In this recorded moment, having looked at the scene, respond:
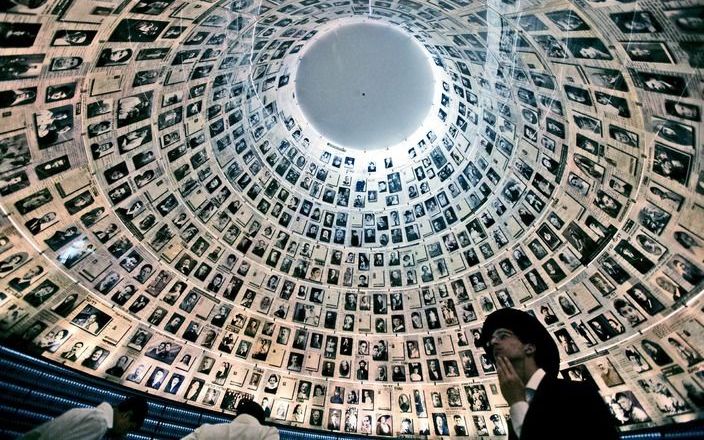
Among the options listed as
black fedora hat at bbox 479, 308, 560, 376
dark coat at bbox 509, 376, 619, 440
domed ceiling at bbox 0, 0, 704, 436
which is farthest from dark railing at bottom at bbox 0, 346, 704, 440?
dark coat at bbox 509, 376, 619, 440

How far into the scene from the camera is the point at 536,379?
3.18m

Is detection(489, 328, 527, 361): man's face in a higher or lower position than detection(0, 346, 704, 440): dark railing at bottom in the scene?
lower

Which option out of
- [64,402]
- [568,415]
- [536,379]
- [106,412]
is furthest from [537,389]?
[64,402]

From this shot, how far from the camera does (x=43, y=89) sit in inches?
371

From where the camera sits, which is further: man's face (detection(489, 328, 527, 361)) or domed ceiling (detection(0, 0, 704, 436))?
domed ceiling (detection(0, 0, 704, 436))

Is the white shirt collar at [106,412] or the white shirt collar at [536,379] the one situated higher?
the white shirt collar at [106,412]

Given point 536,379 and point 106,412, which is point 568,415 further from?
point 106,412

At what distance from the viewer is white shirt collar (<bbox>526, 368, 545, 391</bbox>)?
3.14 meters

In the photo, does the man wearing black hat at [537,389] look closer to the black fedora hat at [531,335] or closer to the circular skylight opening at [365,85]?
the black fedora hat at [531,335]

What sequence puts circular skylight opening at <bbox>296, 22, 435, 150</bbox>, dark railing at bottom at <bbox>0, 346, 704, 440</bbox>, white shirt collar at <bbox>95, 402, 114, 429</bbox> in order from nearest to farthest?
white shirt collar at <bbox>95, 402, 114, 429</bbox> → dark railing at bottom at <bbox>0, 346, 704, 440</bbox> → circular skylight opening at <bbox>296, 22, 435, 150</bbox>

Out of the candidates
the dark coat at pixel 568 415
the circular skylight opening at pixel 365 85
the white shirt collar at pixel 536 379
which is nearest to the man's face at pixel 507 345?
the white shirt collar at pixel 536 379

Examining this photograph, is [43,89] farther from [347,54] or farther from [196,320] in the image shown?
[347,54]

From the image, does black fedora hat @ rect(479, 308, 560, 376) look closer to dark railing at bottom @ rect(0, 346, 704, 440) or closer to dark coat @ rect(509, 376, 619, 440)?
dark coat @ rect(509, 376, 619, 440)

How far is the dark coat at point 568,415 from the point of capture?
2.64 m
